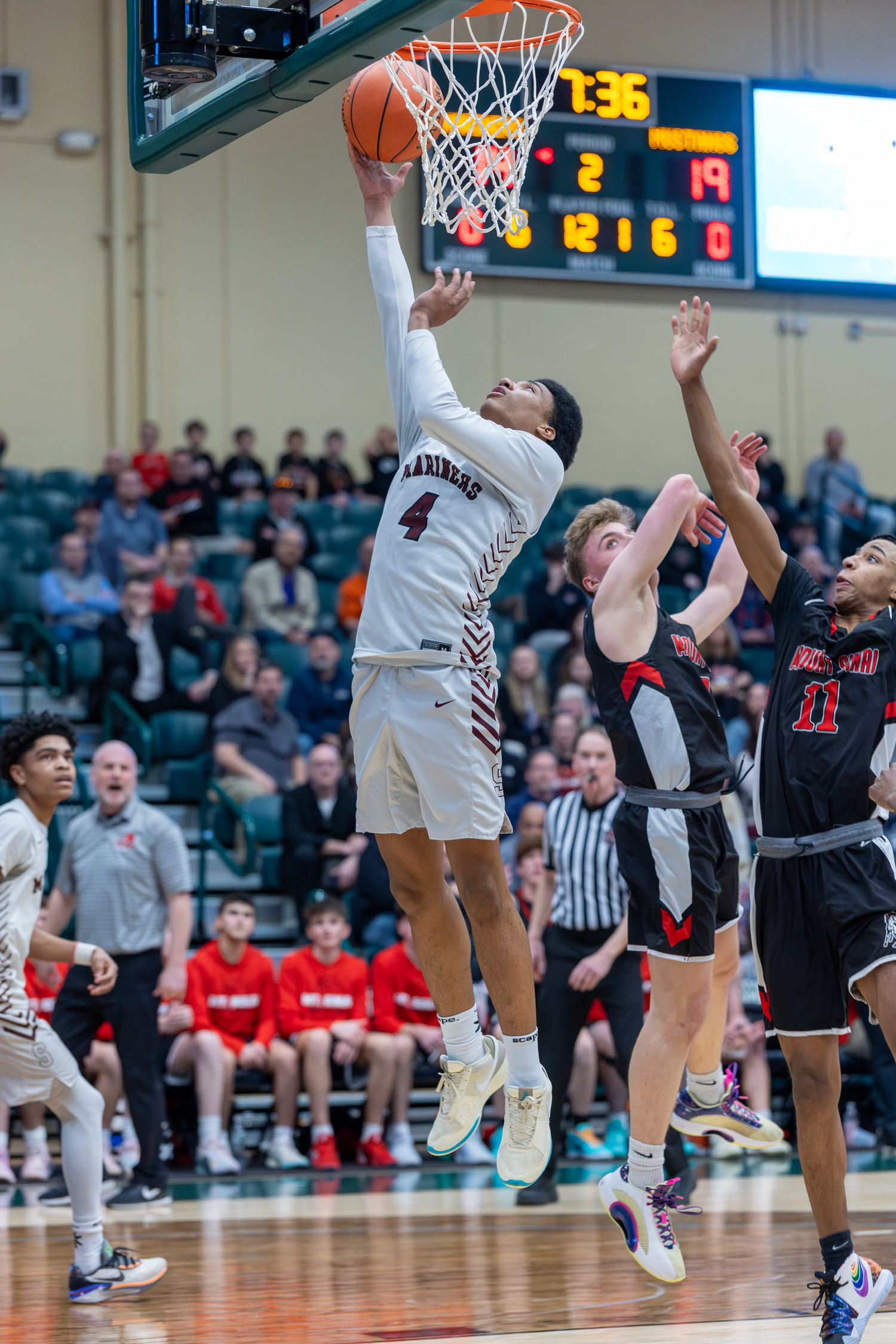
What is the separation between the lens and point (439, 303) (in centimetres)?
458

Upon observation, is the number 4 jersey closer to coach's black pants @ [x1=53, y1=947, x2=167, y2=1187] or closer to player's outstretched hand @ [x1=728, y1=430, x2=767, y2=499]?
player's outstretched hand @ [x1=728, y1=430, x2=767, y2=499]

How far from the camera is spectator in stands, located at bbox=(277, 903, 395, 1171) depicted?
8.95m

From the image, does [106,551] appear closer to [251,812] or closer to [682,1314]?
[251,812]

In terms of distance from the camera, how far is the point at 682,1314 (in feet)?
17.5

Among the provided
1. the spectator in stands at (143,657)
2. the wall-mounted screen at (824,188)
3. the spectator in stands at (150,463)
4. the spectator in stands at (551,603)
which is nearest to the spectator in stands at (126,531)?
the spectator in stands at (150,463)

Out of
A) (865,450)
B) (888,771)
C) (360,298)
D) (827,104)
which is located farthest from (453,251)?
(888,771)

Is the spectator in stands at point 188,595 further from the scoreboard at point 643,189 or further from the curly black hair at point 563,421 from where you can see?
the curly black hair at point 563,421

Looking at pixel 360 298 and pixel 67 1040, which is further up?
pixel 360 298

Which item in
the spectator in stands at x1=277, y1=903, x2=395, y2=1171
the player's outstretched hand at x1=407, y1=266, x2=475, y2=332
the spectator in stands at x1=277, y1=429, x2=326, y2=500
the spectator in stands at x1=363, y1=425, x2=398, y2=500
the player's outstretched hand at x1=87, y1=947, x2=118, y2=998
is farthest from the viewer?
the spectator in stands at x1=363, y1=425, x2=398, y2=500

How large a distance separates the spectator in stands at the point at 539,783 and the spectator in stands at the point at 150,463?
18.7ft

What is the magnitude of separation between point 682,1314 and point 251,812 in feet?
20.2

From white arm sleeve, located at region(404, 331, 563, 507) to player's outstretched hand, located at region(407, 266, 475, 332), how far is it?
36mm

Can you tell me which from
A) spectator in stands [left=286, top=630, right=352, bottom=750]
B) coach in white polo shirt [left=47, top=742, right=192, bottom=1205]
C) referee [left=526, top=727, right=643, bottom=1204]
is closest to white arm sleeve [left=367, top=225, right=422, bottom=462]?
referee [left=526, top=727, right=643, bottom=1204]

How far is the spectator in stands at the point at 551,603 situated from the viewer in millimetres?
A: 13586
